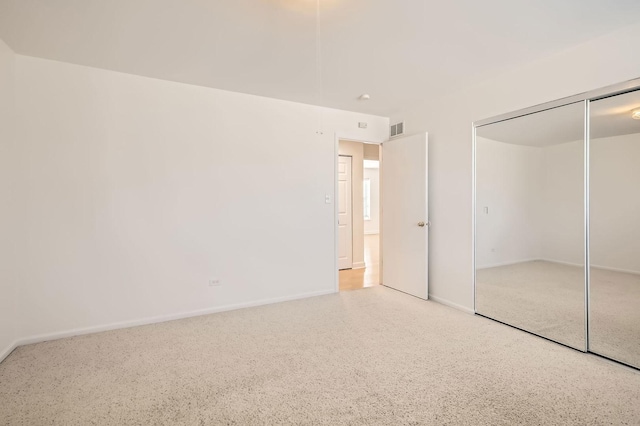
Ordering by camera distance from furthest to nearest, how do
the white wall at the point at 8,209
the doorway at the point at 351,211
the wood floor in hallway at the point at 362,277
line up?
the doorway at the point at 351,211, the wood floor in hallway at the point at 362,277, the white wall at the point at 8,209

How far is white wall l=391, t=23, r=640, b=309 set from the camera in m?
2.42

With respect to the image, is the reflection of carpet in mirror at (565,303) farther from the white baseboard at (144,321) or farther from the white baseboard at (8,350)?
the white baseboard at (8,350)

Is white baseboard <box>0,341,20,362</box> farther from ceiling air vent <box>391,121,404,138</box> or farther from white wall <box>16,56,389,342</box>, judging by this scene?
ceiling air vent <box>391,121,404,138</box>

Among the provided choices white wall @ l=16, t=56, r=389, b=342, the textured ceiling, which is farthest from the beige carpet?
the textured ceiling

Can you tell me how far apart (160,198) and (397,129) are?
329 cm

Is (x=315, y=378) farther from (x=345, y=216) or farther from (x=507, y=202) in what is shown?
(x=345, y=216)

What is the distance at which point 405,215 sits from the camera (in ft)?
13.7

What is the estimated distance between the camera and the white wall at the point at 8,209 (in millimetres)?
2449

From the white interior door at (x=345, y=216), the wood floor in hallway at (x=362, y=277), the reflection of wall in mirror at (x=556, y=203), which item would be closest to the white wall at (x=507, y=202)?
the reflection of wall in mirror at (x=556, y=203)

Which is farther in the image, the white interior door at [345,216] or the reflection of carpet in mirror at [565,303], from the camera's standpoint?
the white interior door at [345,216]

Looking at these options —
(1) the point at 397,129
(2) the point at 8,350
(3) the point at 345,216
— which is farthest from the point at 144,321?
(1) the point at 397,129

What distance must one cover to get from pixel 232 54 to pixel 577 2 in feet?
8.45

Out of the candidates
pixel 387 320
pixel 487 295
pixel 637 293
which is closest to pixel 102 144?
pixel 387 320

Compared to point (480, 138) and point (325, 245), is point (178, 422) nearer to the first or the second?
point (325, 245)
